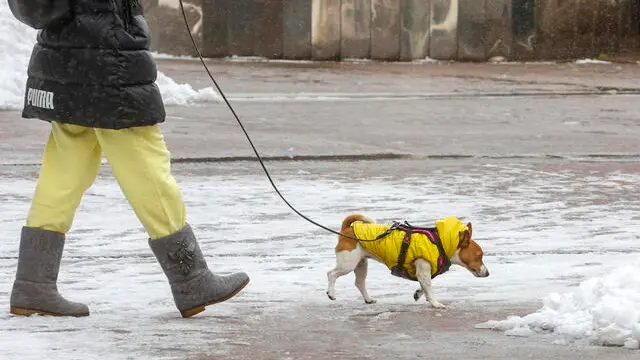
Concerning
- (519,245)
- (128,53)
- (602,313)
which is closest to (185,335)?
→ (128,53)

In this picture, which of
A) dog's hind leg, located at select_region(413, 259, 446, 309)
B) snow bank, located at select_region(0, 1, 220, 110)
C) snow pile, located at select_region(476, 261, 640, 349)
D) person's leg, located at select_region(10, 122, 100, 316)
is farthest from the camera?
snow bank, located at select_region(0, 1, 220, 110)

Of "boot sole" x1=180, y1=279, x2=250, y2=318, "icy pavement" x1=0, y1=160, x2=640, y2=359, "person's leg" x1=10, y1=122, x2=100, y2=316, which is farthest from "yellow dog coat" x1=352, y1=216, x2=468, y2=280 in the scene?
"person's leg" x1=10, y1=122, x2=100, y2=316

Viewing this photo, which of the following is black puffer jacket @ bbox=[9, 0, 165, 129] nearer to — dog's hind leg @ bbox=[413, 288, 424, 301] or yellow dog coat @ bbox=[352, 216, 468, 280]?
yellow dog coat @ bbox=[352, 216, 468, 280]

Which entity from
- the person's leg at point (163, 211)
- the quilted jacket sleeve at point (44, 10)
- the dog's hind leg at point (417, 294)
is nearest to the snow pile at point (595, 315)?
the dog's hind leg at point (417, 294)

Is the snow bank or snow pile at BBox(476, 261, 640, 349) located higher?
snow pile at BBox(476, 261, 640, 349)

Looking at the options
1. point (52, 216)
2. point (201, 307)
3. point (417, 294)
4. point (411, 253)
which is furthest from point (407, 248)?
point (52, 216)

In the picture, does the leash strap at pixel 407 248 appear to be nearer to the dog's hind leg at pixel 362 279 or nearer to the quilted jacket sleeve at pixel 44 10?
the dog's hind leg at pixel 362 279

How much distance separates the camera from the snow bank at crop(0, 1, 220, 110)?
12.2 meters

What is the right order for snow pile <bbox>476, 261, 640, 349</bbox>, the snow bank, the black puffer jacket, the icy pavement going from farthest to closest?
the snow bank < the black puffer jacket < the icy pavement < snow pile <bbox>476, 261, 640, 349</bbox>

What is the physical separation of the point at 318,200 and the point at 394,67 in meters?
8.54

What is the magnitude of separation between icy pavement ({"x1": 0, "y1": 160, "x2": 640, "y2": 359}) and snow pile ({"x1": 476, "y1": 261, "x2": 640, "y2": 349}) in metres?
0.11

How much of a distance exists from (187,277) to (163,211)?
25 centimetres

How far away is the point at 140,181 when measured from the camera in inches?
206

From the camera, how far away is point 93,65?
5.19m
